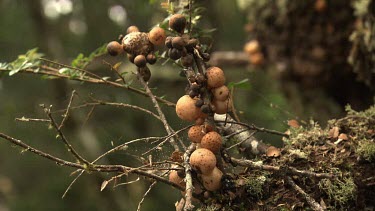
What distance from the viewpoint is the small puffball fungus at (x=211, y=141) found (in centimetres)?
139

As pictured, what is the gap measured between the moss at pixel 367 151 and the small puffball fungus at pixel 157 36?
0.76 m

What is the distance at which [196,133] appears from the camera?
4.66 ft

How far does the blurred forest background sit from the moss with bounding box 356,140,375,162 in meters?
0.37

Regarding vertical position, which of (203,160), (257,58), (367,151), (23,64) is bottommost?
(203,160)

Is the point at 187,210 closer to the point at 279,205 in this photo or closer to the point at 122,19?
the point at 279,205

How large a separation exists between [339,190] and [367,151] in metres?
A: 0.19

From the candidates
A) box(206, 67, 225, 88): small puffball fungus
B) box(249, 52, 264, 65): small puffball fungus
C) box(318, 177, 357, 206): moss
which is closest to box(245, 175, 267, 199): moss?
box(318, 177, 357, 206): moss

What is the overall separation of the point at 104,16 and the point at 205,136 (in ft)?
20.6

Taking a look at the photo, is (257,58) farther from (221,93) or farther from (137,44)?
(221,93)

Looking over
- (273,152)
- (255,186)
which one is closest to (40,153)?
(255,186)

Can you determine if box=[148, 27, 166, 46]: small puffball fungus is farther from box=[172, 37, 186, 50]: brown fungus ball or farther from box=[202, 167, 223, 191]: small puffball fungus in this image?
box=[202, 167, 223, 191]: small puffball fungus

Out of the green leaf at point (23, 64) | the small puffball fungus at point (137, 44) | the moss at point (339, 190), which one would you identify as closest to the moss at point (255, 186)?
the moss at point (339, 190)

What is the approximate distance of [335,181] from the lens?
1.50m

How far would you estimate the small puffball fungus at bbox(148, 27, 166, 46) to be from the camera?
1.55m
